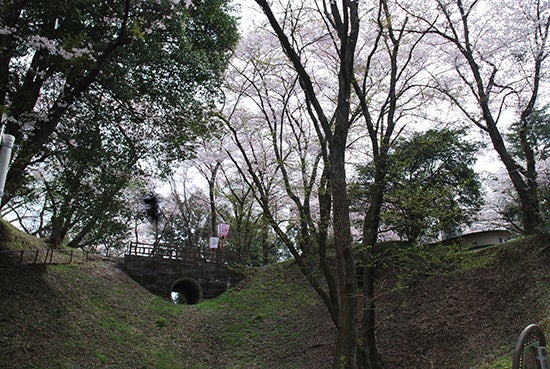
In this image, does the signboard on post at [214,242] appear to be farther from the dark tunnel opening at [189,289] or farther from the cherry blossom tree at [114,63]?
the cherry blossom tree at [114,63]

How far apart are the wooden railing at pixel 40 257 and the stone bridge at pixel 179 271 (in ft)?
7.26

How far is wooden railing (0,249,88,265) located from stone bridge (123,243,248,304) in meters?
2.21

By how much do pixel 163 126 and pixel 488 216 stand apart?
40.7ft

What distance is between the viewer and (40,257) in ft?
36.2

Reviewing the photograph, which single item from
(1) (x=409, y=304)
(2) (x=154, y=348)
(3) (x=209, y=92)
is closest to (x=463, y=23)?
(3) (x=209, y=92)

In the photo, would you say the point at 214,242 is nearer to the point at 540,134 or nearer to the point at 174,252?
the point at 174,252

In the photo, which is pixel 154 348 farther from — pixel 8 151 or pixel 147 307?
pixel 8 151

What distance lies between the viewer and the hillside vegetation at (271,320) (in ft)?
22.9

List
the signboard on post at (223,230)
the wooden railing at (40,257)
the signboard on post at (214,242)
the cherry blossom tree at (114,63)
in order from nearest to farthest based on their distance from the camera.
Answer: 1. the cherry blossom tree at (114,63)
2. the wooden railing at (40,257)
3. the signboard on post at (223,230)
4. the signboard on post at (214,242)

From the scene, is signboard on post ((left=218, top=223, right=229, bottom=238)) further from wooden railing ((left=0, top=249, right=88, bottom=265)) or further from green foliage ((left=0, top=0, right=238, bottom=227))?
green foliage ((left=0, top=0, right=238, bottom=227))

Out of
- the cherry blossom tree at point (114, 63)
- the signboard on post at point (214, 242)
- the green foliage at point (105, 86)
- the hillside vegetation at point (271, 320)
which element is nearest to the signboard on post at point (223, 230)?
the signboard on post at point (214, 242)

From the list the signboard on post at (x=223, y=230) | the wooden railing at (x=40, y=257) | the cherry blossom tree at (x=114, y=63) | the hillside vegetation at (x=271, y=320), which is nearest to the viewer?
the cherry blossom tree at (x=114, y=63)

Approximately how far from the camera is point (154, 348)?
998 centimetres

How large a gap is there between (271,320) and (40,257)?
729cm
